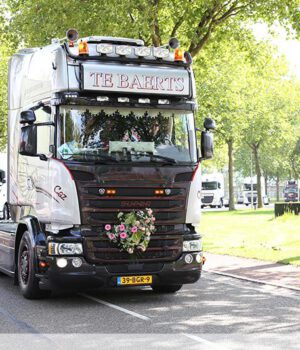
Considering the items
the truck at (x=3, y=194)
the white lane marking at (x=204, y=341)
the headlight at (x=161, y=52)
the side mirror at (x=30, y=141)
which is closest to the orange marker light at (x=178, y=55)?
the headlight at (x=161, y=52)

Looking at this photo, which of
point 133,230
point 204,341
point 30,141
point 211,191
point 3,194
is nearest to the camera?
point 204,341

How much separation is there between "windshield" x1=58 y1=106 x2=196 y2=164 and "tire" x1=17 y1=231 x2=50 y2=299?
1.66 metres

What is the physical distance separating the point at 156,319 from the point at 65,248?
1.69 meters

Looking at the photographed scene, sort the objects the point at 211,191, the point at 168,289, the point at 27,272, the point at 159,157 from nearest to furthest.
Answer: the point at 159,157, the point at 27,272, the point at 168,289, the point at 211,191

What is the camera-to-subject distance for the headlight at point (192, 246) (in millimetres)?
10375

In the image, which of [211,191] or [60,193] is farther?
[211,191]

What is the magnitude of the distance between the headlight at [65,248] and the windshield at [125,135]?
1.20 m

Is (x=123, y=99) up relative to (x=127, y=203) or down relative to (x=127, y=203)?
up

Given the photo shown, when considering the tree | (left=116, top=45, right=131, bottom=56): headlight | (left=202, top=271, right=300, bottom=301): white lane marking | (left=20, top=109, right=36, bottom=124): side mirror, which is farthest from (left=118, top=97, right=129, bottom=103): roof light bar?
the tree

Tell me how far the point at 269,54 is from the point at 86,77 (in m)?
15.9

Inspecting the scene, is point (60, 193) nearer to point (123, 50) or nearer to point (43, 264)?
point (43, 264)

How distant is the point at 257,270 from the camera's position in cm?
1427

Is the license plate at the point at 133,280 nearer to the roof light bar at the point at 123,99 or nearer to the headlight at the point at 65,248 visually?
the headlight at the point at 65,248

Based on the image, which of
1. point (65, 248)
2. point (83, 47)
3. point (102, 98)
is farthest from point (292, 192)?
point (65, 248)
